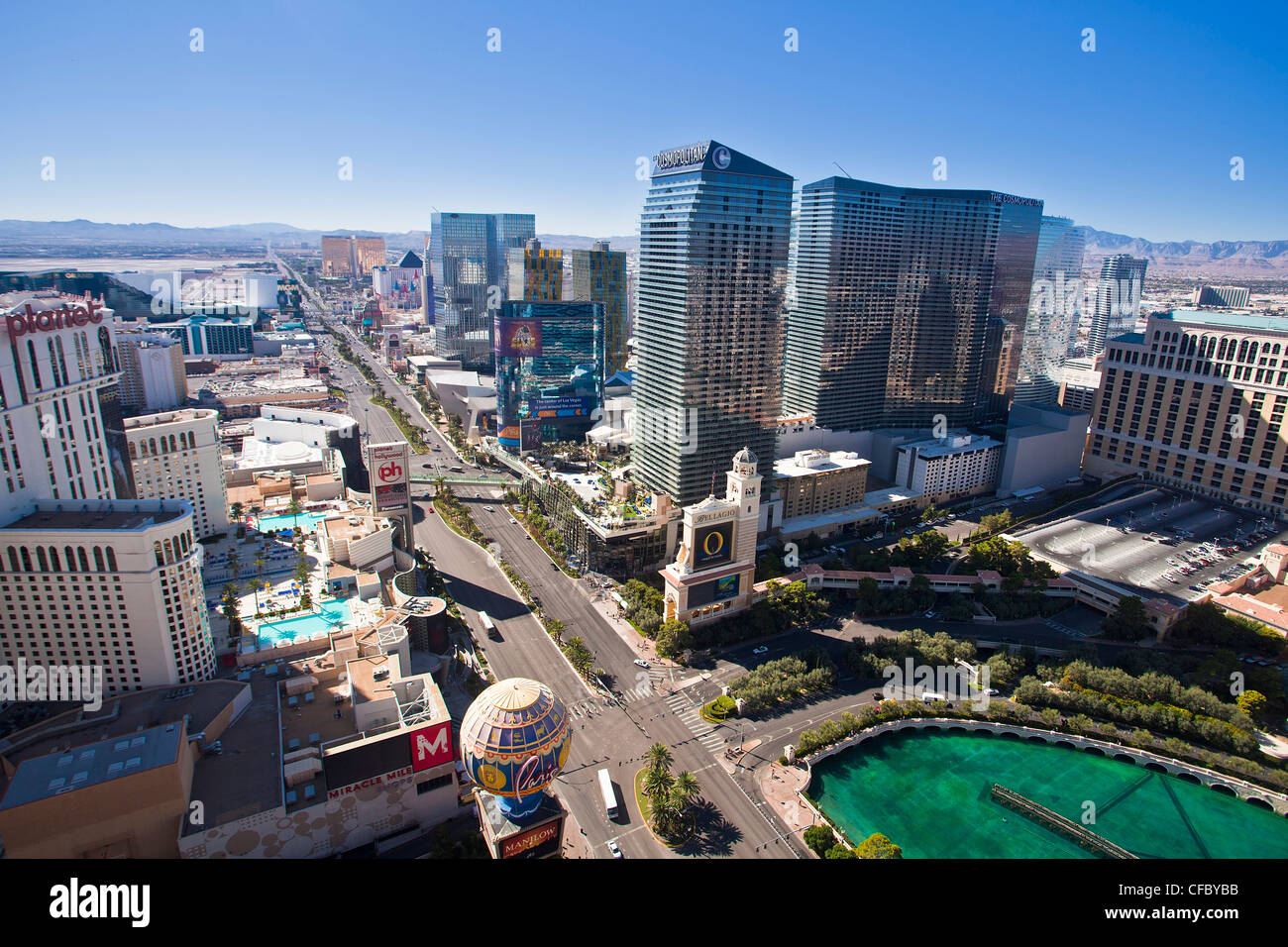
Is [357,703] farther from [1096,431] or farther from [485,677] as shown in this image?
[1096,431]

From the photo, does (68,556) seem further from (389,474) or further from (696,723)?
(696,723)

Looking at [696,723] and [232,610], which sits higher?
[232,610]

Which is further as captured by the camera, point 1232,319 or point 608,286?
→ point 608,286

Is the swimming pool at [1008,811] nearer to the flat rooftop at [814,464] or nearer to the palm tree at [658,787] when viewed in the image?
the palm tree at [658,787]

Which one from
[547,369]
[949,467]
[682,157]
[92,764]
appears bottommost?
[92,764]

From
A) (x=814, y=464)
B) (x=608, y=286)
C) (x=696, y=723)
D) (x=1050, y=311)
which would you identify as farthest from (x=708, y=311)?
(x=1050, y=311)

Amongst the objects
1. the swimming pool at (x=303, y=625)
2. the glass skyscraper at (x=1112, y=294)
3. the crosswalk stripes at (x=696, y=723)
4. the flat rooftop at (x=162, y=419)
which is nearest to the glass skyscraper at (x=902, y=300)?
the crosswalk stripes at (x=696, y=723)
